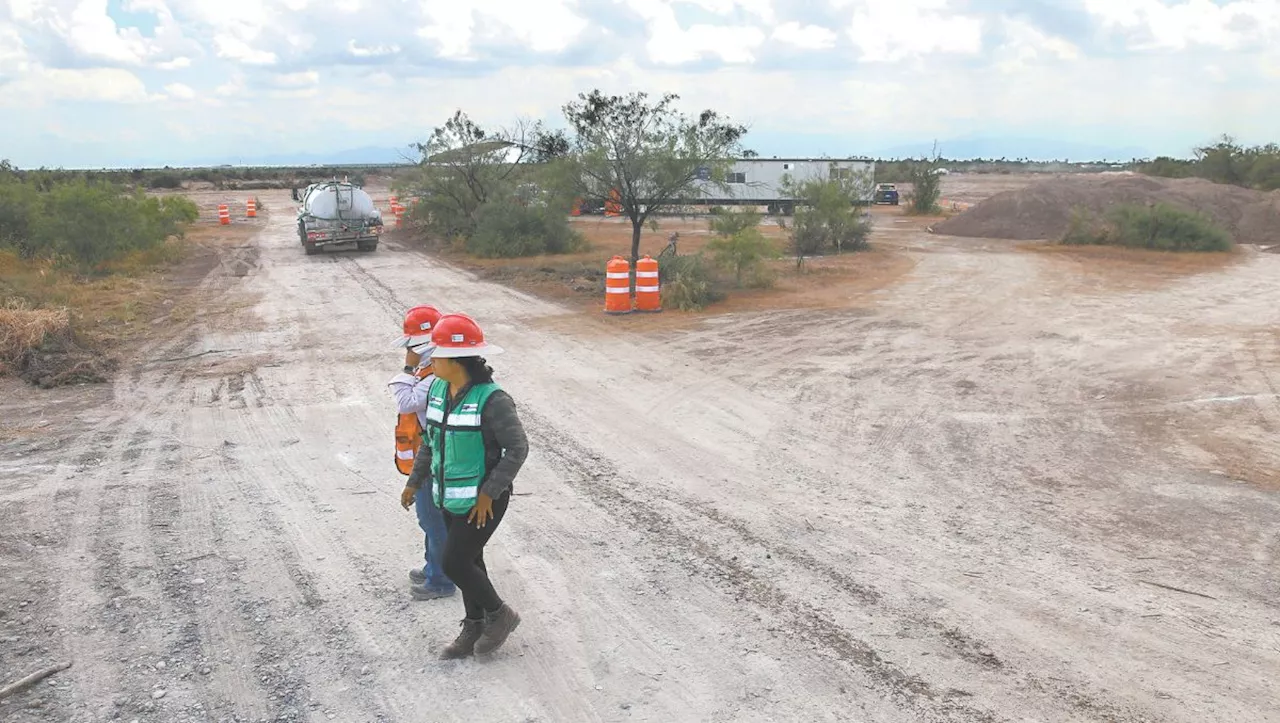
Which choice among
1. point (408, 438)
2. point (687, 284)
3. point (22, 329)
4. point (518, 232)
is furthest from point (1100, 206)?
point (408, 438)

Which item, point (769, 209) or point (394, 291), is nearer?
point (394, 291)

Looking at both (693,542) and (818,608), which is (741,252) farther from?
(818,608)

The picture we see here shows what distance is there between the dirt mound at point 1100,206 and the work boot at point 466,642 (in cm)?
2924

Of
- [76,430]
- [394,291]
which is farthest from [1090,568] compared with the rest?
[394,291]

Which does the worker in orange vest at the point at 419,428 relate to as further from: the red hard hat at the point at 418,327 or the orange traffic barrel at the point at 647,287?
the orange traffic barrel at the point at 647,287

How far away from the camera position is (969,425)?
8508 millimetres

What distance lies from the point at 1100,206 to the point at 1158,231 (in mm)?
6337

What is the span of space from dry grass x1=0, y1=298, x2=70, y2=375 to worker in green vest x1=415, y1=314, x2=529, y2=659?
29.1 ft

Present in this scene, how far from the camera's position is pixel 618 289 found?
1466cm

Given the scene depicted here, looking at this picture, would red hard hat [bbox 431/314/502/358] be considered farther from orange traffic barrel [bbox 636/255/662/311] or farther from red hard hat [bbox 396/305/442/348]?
orange traffic barrel [bbox 636/255/662/311]

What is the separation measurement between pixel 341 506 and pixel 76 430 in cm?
377

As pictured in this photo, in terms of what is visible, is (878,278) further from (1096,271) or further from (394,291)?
(394,291)

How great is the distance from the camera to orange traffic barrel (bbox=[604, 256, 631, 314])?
48.2ft

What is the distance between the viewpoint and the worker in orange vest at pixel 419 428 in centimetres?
473
